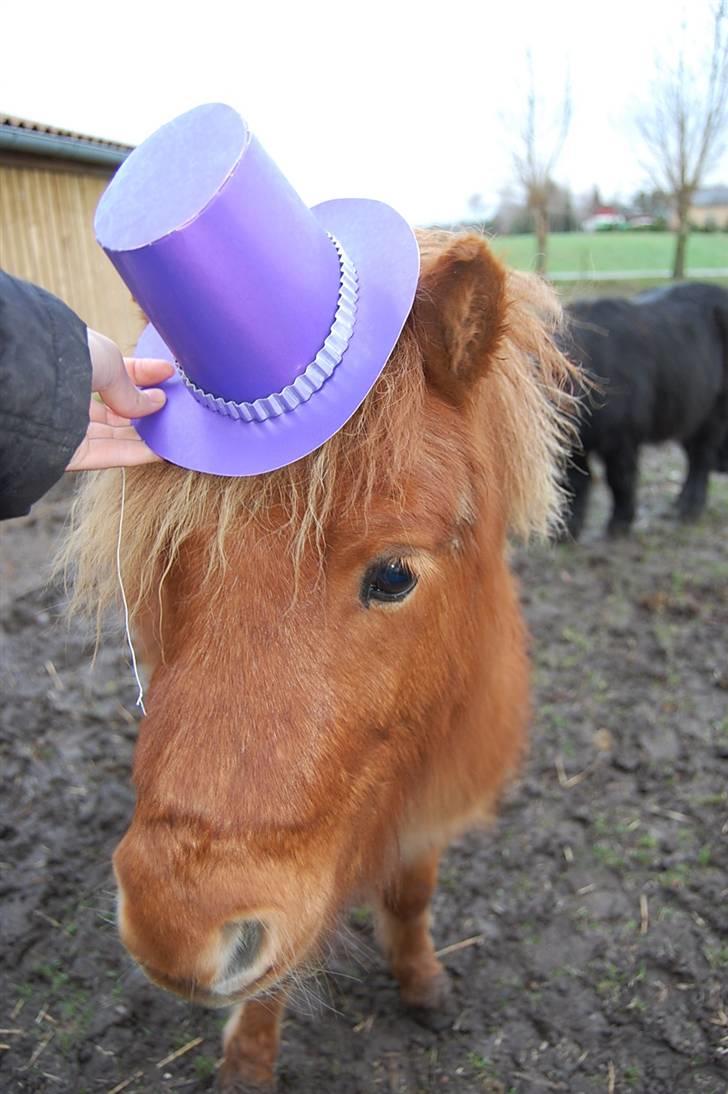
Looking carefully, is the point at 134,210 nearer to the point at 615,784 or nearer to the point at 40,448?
the point at 40,448

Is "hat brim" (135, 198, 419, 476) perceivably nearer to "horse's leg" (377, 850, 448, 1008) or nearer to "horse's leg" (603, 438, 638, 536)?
"horse's leg" (377, 850, 448, 1008)

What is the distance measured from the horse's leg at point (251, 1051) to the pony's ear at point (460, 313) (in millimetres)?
1890


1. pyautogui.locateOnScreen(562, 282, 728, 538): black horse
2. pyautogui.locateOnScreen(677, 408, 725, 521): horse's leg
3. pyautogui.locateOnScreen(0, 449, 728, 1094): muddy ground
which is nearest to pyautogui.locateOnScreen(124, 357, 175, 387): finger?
pyautogui.locateOnScreen(0, 449, 728, 1094): muddy ground

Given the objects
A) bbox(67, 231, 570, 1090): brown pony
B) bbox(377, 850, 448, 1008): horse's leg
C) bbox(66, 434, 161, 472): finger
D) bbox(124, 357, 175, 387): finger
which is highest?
bbox(124, 357, 175, 387): finger

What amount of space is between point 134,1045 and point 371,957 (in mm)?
852

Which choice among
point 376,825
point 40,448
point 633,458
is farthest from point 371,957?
point 633,458

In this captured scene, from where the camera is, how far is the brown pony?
1.41 meters

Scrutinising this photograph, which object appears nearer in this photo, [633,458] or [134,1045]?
[134,1045]

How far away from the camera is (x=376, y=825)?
1923mm

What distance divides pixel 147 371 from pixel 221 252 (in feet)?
1.57

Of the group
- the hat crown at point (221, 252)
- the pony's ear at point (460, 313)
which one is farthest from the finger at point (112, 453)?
the pony's ear at point (460, 313)

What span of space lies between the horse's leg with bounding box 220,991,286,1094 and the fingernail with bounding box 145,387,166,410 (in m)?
1.78

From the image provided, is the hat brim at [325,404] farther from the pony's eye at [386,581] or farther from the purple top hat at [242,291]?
the pony's eye at [386,581]

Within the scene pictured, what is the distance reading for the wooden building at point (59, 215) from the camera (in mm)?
7699
